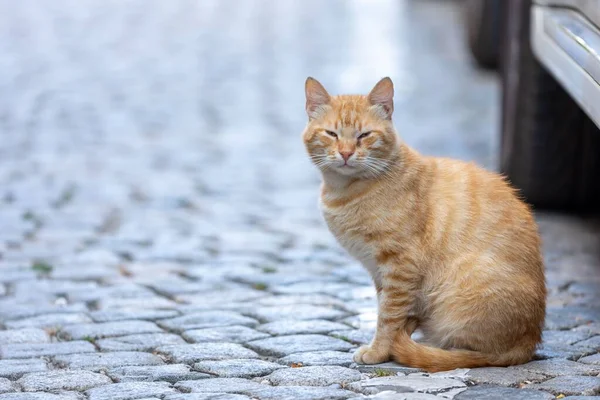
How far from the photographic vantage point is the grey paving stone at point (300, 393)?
3432 mm

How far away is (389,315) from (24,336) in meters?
1.66

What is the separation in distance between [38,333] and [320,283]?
1.58 meters

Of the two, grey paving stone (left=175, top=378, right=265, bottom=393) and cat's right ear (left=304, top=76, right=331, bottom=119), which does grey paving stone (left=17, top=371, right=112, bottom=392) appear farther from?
cat's right ear (left=304, top=76, right=331, bottom=119)

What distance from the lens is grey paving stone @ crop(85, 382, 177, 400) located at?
3.51m

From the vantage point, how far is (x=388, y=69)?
12211mm

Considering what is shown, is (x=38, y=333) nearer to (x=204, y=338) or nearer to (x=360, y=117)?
(x=204, y=338)

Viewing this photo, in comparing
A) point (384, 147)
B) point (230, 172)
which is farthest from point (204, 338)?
point (230, 172)

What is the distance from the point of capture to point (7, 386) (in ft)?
12.0

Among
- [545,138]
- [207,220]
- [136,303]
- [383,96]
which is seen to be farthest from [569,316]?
[207,220]

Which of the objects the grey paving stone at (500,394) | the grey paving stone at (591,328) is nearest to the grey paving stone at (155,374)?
the grey paving stone at (500,394)

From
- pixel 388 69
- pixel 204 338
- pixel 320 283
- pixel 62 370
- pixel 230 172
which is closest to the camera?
pixel 62 370

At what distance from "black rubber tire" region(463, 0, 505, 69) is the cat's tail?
24.1 feet

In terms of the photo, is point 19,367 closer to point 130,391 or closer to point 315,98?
point 130,391

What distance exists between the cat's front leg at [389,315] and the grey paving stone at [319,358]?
0.09 m
